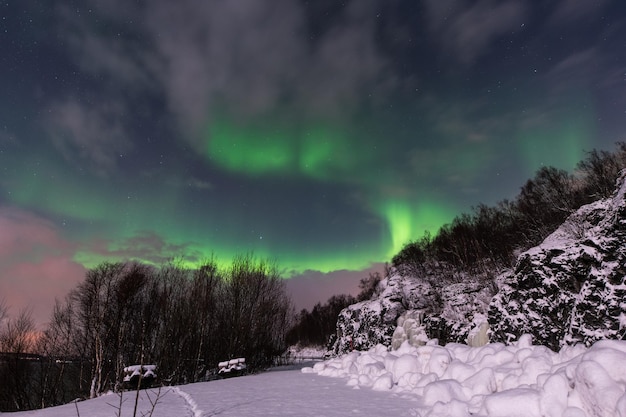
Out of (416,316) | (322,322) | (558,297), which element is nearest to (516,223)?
(416,316)

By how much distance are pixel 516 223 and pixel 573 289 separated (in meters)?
27.3

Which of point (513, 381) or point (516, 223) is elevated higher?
point (516, 223)

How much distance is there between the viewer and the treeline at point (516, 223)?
3084 cm

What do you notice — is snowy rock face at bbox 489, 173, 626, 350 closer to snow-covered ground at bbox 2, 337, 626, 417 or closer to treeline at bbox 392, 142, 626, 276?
snow-covered ground at bbox 2, 337, 626, 417

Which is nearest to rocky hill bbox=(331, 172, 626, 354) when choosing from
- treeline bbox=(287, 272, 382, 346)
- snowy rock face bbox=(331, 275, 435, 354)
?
snowy rock face bbox=(331, 275, 435, 354)

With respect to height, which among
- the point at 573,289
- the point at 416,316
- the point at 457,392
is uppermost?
the point at 416,316

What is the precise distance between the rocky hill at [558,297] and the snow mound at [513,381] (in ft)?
8.93

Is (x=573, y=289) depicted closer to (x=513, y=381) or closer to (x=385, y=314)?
(x=513, y=381)

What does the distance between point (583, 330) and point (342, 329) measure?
31998mm

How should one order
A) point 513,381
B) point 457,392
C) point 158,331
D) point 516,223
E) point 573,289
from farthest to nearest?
1. point 516,223
2. point 158,331
3. point 573,289
4. point 457,392
5. point 513,381

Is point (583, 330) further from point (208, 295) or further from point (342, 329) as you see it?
point (342, 329)

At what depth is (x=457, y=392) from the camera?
258 inches

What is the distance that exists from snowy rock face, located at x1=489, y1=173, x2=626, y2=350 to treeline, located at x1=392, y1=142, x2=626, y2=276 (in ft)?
44.7

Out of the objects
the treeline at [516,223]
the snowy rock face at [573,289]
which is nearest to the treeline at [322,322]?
the treeline at [516,223]
